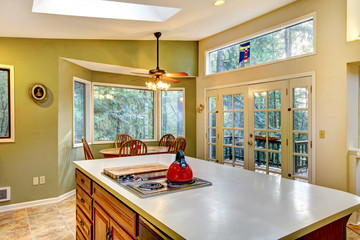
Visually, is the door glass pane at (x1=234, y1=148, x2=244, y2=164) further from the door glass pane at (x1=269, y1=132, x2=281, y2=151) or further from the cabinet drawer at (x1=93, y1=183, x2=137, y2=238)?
the cabinet drawer at (x1=93, y1=183, x2=137, y2=238)

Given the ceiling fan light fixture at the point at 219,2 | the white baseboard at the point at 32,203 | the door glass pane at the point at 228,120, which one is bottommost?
the white baseboard at the point at 32,203

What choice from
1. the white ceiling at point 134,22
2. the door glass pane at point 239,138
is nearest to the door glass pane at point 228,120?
the door glass pane at point 239,138

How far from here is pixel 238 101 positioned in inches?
179

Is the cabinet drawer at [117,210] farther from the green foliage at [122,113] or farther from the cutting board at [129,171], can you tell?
the green foliage at [122,113]

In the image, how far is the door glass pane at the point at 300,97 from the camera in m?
3.51

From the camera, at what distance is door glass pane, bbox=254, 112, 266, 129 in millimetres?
4093

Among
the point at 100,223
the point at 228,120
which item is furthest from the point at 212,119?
the point at 100,223

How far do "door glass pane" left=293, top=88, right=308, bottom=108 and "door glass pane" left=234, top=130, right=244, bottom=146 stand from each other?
1158mm

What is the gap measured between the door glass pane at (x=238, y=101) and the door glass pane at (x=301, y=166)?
133cm

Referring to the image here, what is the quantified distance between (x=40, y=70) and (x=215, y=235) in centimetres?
385

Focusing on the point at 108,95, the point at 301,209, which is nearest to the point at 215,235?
the point at 301,209

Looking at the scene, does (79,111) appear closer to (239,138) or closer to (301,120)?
(239,138)

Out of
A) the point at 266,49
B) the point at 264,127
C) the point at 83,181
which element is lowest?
the point at 83,181

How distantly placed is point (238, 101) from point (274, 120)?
84 centimetres
